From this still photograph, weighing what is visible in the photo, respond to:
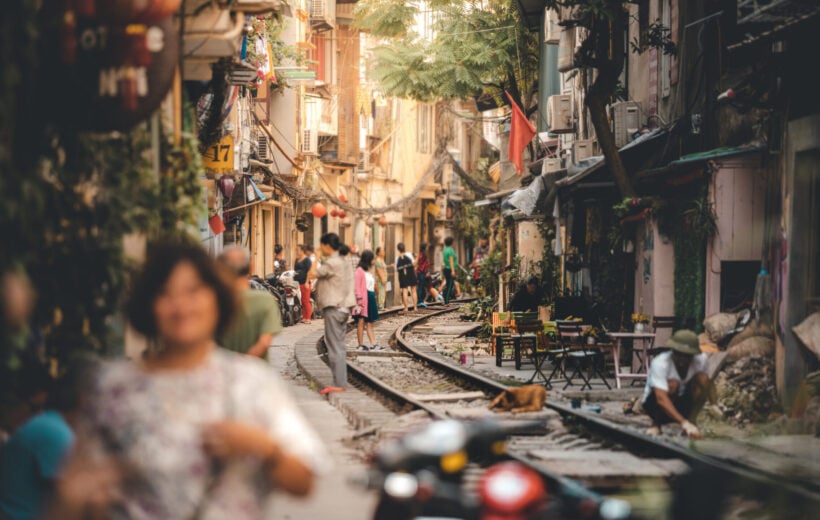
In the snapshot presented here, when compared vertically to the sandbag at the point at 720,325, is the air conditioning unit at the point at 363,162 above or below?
above

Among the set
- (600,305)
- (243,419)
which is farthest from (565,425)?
(243,419)

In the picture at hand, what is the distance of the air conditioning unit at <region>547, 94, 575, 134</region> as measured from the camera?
99.0 ft

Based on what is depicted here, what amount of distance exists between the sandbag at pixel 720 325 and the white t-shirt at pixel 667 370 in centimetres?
404

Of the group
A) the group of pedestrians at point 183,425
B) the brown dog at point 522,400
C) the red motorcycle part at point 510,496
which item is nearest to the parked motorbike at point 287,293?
the brown dog at point 522,400

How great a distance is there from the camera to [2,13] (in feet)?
21.3

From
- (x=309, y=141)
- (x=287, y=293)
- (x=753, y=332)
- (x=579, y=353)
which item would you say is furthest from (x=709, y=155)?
(x=309, y=141)

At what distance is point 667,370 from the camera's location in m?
12.5

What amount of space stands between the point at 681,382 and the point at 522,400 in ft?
10.2

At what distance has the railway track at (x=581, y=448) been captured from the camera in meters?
9.64

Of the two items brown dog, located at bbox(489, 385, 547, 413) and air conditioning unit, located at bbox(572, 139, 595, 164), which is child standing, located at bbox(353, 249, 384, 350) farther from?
brown dog, located at bbox(489, 385, 547, 413)

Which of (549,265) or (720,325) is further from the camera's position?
(549,265)

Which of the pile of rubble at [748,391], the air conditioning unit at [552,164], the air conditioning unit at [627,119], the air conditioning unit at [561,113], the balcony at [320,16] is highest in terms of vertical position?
the balcony at [320,16]

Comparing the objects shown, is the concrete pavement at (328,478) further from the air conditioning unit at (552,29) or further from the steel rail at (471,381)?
the air conditioning unit at (552,29)

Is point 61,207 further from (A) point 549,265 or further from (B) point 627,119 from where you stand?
A: (A) point 549,265
